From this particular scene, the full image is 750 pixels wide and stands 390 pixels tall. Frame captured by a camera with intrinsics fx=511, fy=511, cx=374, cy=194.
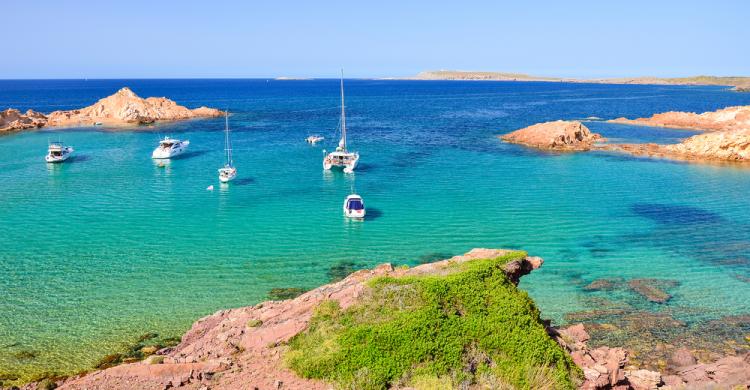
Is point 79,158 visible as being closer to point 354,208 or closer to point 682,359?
point 354,208

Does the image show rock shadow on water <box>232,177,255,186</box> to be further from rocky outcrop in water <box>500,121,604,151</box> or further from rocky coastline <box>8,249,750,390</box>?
rocky outcrop in water <box>500,121,604,151</box>

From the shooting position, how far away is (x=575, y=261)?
32.8 metres

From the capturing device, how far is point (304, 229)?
38.8 m

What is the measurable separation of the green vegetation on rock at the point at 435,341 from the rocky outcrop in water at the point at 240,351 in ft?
2.34

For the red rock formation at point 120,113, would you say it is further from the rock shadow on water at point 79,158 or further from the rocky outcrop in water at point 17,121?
the rock shadow on water at point 79,158

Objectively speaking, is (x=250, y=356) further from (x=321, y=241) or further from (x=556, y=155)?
(x=556, y=155)

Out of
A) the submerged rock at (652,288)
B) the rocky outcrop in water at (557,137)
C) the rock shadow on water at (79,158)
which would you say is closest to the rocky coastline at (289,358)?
the submerged rock at (652,288)

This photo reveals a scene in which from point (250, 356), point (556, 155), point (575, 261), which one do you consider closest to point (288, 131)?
point (556, 155)

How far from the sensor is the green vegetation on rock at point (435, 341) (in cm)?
1562

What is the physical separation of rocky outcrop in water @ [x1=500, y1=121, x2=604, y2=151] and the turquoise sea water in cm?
507

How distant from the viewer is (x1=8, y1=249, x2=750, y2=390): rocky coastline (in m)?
16.4

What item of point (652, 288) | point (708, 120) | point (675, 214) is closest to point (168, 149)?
point (675, 214)

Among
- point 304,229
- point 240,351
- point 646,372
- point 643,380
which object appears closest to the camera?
point 643,380

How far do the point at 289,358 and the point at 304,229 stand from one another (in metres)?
22.1
